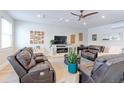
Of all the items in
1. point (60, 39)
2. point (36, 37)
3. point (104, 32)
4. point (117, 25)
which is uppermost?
point (117, 25)

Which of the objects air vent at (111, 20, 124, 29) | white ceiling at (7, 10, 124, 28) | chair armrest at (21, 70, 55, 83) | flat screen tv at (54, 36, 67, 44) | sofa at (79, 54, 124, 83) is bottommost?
chair armrest at (21, 70, 55, 83)

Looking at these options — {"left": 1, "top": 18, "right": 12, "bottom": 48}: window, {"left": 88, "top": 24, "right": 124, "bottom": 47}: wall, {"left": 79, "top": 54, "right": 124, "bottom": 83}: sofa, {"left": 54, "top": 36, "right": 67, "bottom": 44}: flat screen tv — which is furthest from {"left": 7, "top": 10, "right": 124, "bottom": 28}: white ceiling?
{"left": 79, "top": 54, "right": 124, "bottom": 83}: sofa

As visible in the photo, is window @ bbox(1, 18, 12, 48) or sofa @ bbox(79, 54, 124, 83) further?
window @ bbox(1, 18, 12, 48)

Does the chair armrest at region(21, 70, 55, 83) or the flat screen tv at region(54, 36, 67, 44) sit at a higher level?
the flat screen tv at region(54, 36, 67, 44)

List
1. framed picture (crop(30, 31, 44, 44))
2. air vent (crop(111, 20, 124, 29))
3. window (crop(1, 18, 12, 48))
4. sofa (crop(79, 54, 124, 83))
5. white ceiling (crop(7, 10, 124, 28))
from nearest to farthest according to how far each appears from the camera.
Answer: sofa (crop(79, 54, 124, 83)) < white ceiling (crop(7, 10, 124, 28)) < window (crop(1, 18, 12, 48)) < air vent (crop(111, 20, 124, 29)) < framed picture (crop(30, 31, 44, 44))

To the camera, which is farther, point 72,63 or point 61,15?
point 61,15

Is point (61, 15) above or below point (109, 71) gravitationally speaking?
above

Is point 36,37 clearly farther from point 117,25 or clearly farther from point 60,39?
point 117,25

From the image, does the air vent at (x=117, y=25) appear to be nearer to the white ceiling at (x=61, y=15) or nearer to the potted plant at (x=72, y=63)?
the white ceiling at (x=61, y=15)

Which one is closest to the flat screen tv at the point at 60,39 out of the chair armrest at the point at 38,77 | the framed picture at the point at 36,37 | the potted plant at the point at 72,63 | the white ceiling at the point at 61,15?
the framed picture at the point at 36,37

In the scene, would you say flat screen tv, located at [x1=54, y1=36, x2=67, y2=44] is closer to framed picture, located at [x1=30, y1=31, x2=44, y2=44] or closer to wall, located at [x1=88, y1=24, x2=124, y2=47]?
framed picture, located at [x1=30, y1=31, x2=44, y2=44]

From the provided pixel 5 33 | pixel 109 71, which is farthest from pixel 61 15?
pixel 109 71
